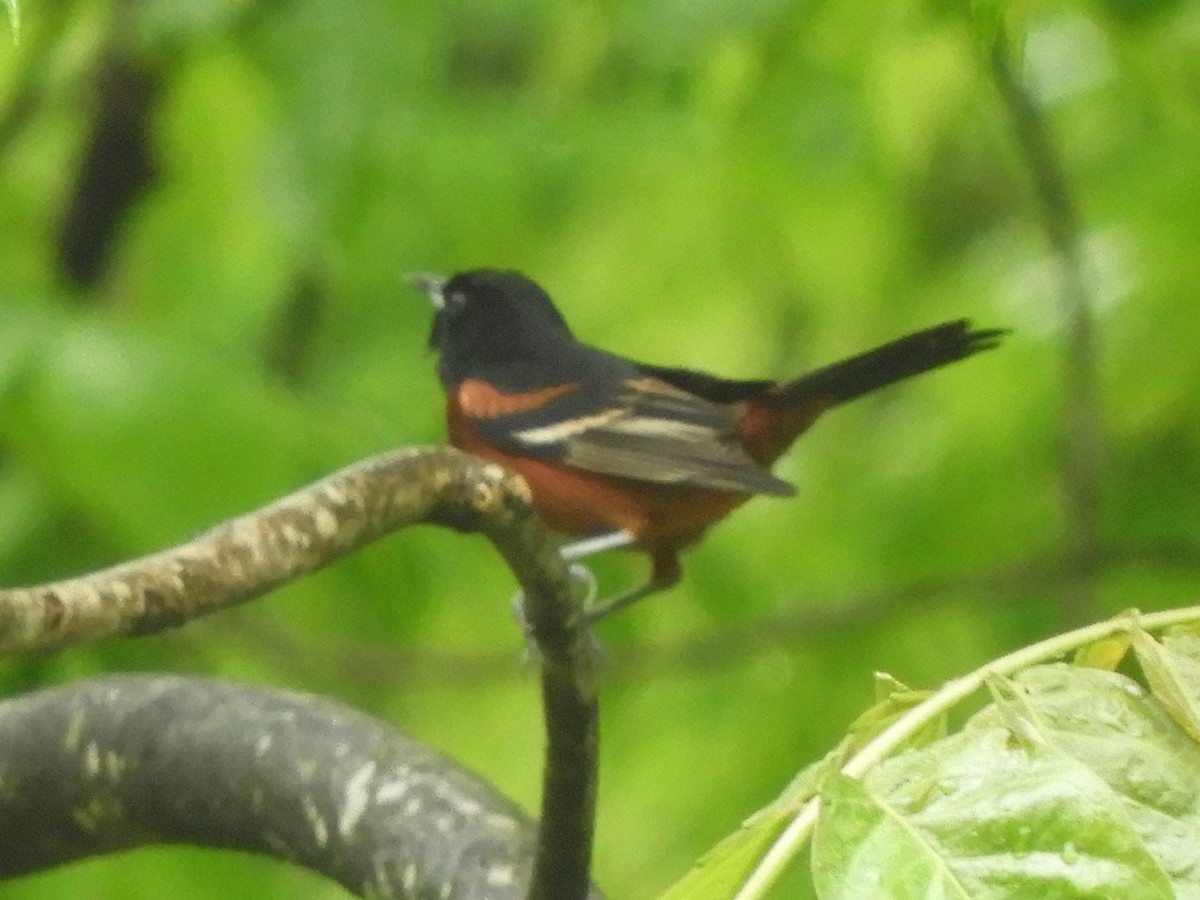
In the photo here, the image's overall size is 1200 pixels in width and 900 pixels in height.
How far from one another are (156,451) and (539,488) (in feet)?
1.73

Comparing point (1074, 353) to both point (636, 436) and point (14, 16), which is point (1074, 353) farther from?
point (14, 16)

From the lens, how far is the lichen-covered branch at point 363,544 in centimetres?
69

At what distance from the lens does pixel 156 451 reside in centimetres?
189

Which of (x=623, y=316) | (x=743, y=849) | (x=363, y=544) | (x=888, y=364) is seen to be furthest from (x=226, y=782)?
(x=623, y=316)

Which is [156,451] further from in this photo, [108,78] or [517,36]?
[517,36]

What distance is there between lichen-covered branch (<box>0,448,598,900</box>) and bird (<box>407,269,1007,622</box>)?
0.85m

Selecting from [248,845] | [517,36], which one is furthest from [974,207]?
[248,845]

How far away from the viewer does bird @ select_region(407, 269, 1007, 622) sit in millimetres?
2094

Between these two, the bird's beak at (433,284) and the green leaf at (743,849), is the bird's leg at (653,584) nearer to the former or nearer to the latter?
the bird's beak at (433,284)

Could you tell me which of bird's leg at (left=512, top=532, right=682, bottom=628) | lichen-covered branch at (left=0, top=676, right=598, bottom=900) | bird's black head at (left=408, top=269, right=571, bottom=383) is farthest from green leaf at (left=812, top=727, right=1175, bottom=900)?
bird's black head at (left=408, top=269, right=571, bottom=383)

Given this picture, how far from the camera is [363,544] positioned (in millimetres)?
892

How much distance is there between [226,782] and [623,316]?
160cm

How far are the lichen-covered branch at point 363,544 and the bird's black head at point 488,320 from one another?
47.7 inches

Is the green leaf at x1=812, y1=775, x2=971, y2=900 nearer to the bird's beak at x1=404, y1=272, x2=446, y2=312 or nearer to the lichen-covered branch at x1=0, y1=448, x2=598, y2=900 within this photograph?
the lichen-covered branch at x1=0, y1=448, x2=598, y2=900
